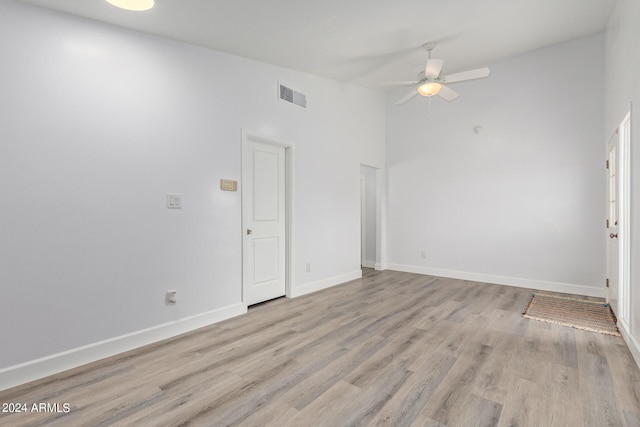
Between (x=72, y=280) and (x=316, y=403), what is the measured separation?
6.72 feet

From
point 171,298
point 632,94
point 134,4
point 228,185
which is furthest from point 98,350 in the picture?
point 632,94

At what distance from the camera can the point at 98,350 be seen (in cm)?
247

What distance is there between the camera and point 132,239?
2678 mm

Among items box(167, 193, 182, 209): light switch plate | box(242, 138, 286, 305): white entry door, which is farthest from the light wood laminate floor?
box(167, 193, 182, 209): light switch plate

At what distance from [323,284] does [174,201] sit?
2.50 meters

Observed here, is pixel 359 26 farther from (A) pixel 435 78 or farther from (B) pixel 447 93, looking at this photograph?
(B) pixel 447 93

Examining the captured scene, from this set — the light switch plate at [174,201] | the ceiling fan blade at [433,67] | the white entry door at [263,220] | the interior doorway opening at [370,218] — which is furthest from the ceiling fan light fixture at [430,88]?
the light switch plate at [174,201]

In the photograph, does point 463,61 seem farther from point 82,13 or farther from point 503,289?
point 82,13

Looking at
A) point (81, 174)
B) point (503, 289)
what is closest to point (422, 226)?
point (503, 289)

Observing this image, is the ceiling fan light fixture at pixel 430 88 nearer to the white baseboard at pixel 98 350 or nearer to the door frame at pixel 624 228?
the door frame at pixel 624 228

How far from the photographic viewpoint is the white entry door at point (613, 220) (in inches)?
125

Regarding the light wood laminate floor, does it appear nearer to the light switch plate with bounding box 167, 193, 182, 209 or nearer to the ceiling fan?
the light switch plate with bounding box 167, 193, 182, 209

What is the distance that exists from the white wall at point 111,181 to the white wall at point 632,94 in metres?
3.37

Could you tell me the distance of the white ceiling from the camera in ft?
8.61
